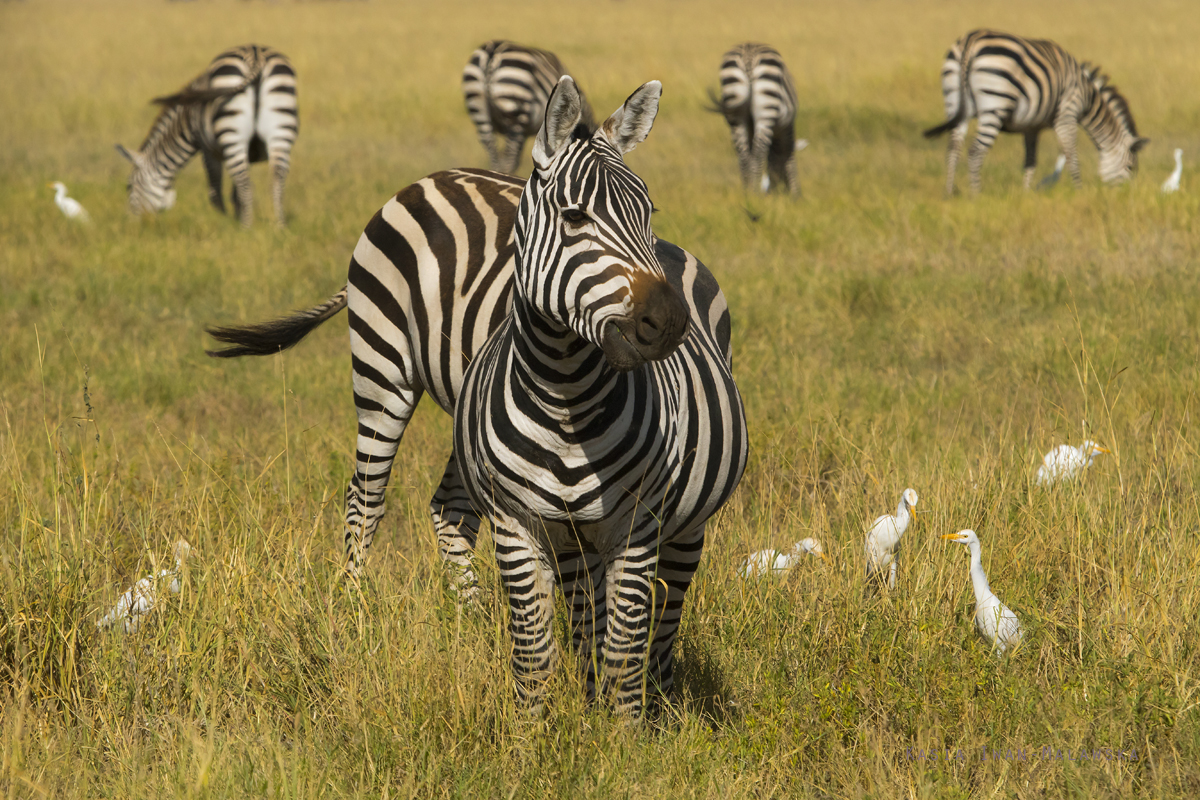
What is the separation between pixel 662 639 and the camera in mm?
3031

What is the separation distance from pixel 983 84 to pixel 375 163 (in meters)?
7.92

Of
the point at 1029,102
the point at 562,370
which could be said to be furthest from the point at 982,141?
the point at 562,370

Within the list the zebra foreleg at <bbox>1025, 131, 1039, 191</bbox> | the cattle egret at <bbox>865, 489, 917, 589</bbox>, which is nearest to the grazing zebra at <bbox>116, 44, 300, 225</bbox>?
the zebra foreleg at <bbox>1025, 131, 1039, 191</bbox>

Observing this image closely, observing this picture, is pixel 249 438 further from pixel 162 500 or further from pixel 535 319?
pixel 535 319

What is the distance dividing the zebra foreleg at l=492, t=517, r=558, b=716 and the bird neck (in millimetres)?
1382

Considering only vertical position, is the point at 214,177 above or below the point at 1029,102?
below

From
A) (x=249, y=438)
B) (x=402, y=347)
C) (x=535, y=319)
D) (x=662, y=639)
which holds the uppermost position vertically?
(x=535, y=319)

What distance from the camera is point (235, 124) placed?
38.7 ft

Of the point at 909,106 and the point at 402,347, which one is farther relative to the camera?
the point at 909,106

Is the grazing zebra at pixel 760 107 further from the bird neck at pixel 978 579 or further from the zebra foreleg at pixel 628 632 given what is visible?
the zebra foreleg at pixel 628 632

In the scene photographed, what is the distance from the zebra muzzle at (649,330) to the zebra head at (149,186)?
35.7 feet

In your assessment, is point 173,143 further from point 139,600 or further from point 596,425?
point 596,425

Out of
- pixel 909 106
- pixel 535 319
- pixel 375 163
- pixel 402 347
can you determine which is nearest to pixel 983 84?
pixel 909 106

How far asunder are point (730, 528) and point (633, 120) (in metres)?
2.02
